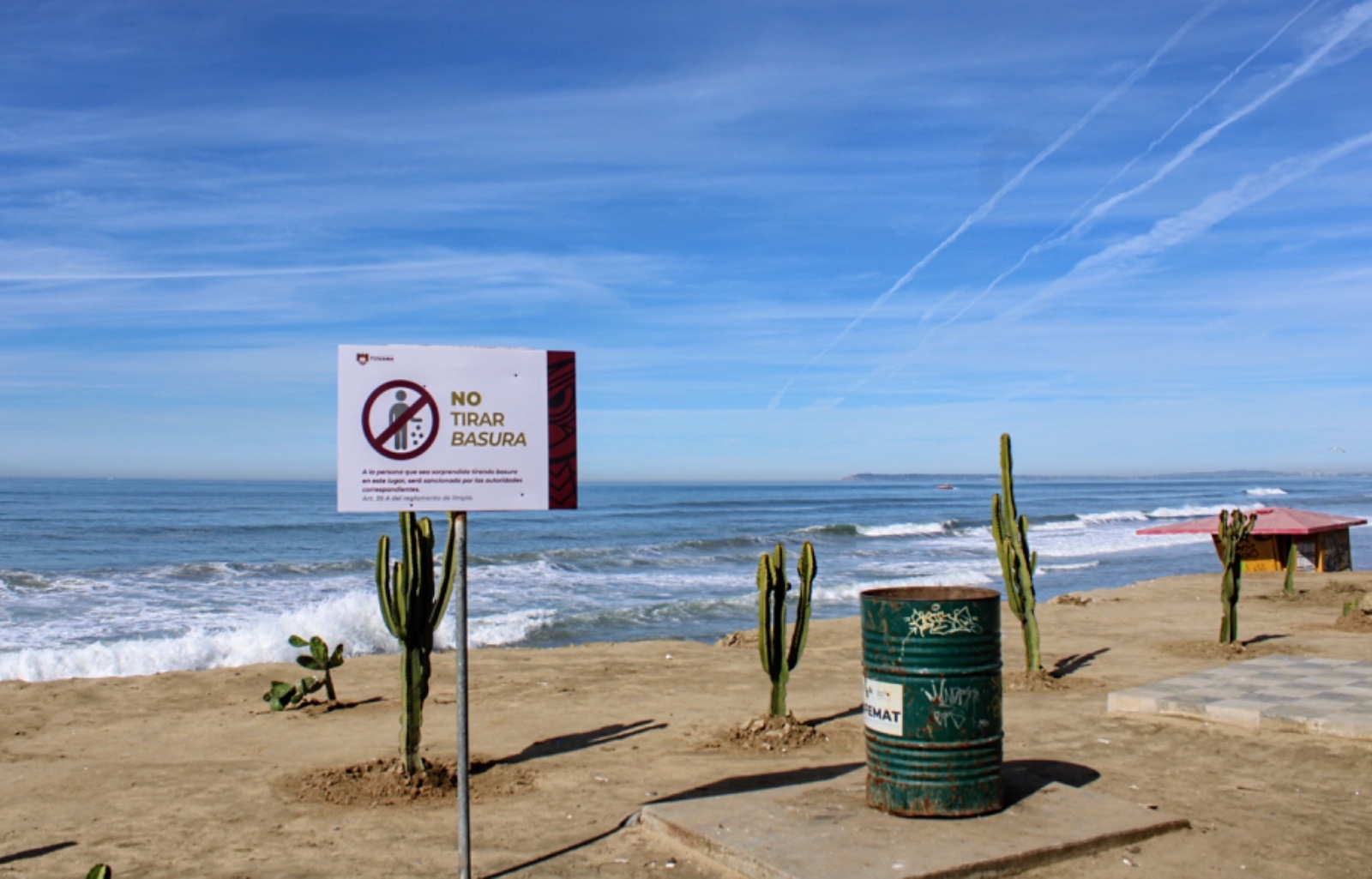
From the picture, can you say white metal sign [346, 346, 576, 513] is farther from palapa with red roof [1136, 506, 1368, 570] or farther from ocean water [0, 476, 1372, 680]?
palapa with red roof [1136, 506, 1368, 570]

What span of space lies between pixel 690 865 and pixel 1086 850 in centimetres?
173

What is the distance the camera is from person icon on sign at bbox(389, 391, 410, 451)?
4531mm

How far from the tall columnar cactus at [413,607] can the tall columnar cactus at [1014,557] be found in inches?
207

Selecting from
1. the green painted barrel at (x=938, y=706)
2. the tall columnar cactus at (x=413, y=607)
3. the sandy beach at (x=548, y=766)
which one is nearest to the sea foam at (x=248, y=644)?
the sandy beach at (x=548, y=766)

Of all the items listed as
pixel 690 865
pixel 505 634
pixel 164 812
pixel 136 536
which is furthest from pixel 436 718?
pixel 136 536

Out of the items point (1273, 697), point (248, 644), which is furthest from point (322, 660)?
point (1273, 697)

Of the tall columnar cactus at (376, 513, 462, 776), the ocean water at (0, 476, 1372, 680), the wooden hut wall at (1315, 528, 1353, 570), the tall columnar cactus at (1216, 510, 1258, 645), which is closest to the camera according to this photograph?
the tall columnar cactus at (376, 513, 462, 776)

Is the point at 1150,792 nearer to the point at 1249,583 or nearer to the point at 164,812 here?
the point at 164,812

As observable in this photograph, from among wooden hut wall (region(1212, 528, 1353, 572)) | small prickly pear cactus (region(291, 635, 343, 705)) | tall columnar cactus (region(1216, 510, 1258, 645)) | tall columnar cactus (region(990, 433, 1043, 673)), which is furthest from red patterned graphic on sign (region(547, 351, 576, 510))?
wooden hut wall (region(1212, 528, 1353, 572))

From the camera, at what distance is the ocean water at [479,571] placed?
1719 centimetres

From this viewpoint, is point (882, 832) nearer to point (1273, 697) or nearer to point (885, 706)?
point (885, 706)

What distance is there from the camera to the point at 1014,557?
9539 millimetres

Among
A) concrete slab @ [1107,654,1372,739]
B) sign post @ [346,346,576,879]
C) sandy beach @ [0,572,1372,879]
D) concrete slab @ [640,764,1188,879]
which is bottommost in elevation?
sandy beach @ [0,572,1372,879]

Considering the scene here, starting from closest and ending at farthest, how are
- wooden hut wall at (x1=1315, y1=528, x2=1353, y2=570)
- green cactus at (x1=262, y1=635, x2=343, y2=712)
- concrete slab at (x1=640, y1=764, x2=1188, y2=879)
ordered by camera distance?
1. concrete slab at (x1=640, y1=764, x2=1188, y2=879)
2. green cactus at (x1=262, y1=635, x2=343, y2=712)
3. wooden hut wall at (x1=1315, y1=528, x2=1353, y2=570)
